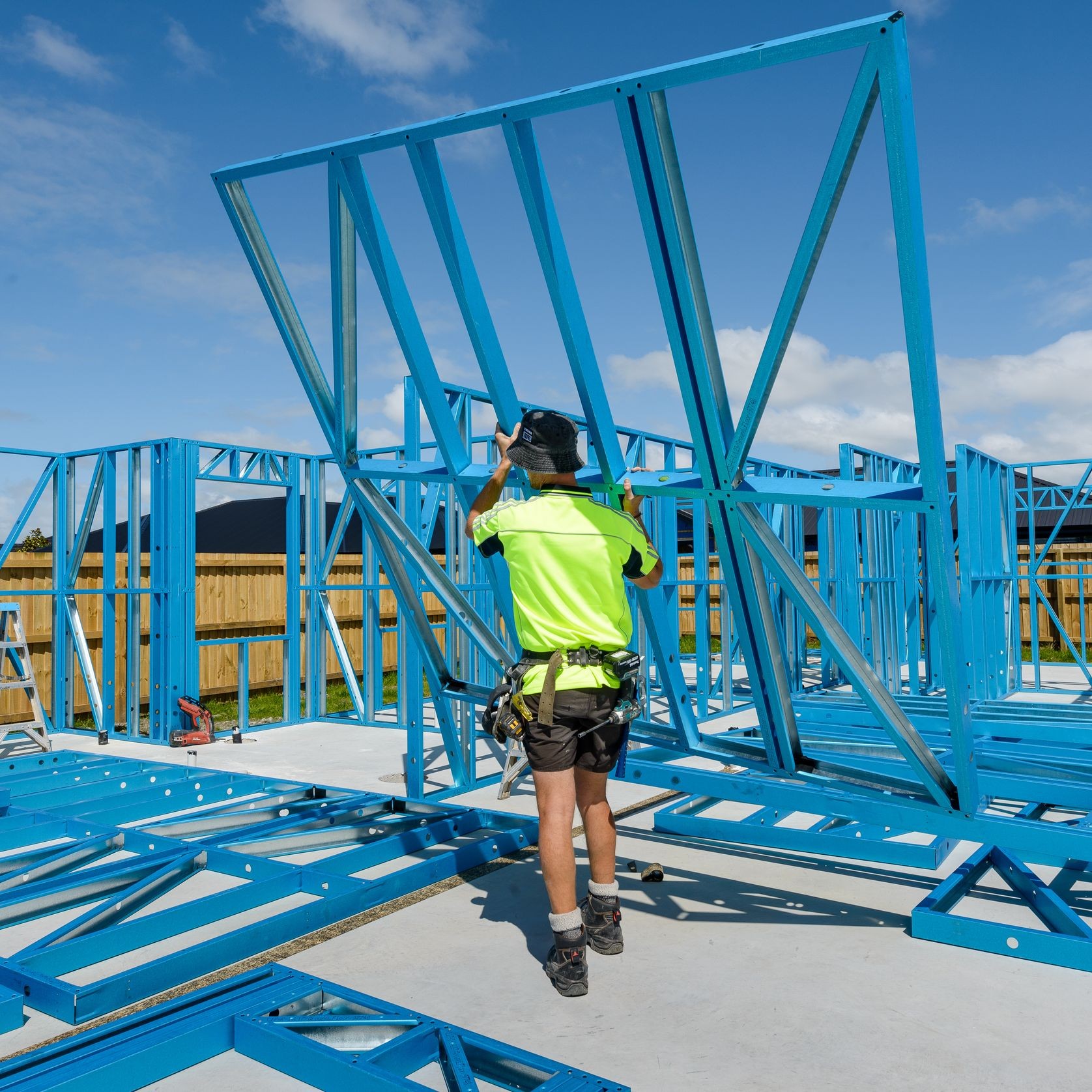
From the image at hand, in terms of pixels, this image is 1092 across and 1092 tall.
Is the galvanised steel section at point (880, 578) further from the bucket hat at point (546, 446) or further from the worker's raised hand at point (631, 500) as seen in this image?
the bucket hat at point (546, 446)

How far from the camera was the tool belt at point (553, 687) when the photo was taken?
343cm

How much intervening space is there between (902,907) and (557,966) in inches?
71.8

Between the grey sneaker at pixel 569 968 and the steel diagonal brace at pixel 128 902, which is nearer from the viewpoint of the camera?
the grey sneaker at pixel 569 968

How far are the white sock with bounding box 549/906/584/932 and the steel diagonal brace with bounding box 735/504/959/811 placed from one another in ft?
4.46

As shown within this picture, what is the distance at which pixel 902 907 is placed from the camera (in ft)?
13.9

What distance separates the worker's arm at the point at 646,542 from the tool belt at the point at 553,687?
0.29 metres

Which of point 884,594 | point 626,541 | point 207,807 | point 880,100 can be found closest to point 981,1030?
point 626,541

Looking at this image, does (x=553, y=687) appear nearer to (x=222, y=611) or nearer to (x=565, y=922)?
(x=565, y=922)

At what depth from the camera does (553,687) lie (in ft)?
11.3

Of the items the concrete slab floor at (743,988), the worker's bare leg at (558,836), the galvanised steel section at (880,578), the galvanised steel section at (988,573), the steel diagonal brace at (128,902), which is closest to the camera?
the concrete slab floor at (743,988)

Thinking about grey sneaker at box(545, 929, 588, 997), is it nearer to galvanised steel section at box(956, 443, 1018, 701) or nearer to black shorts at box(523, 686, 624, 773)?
black shorts at box(523, 686, 624, 773)

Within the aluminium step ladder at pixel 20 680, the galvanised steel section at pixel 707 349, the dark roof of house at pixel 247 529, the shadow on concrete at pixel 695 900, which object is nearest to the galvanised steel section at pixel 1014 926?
the shadow on concrete at pixel 695 900

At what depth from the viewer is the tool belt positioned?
11.3 ft

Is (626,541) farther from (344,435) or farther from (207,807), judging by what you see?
(207,807)
